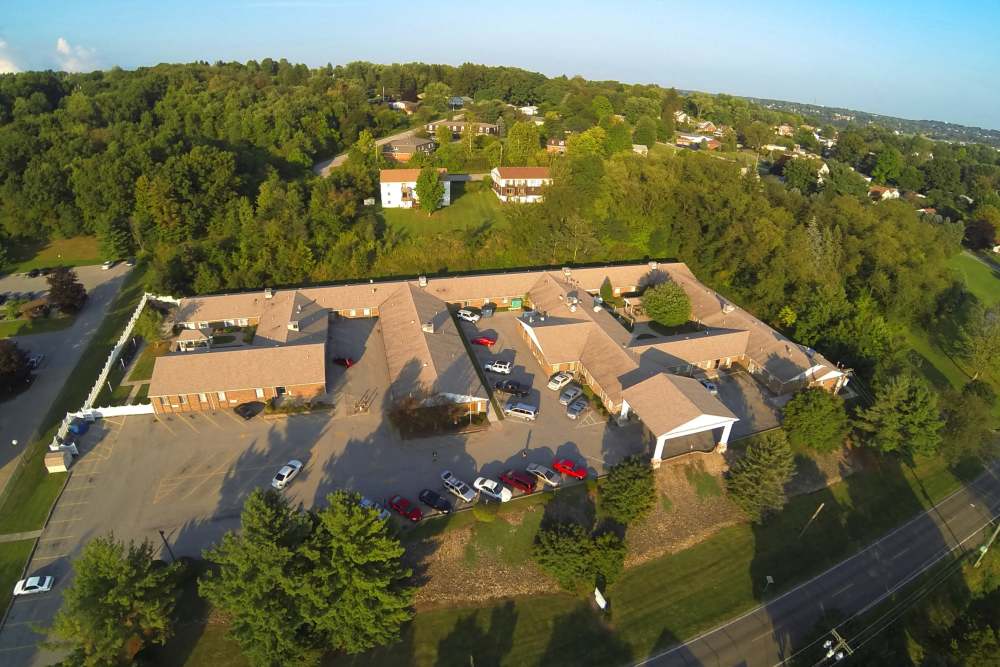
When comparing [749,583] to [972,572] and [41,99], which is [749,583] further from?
[41,99]

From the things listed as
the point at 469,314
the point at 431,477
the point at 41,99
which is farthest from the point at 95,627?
the point at 41,99

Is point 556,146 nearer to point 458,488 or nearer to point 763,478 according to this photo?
point 763,478

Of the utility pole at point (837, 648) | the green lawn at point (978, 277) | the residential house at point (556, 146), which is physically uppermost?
the residential house at point (556, 146)

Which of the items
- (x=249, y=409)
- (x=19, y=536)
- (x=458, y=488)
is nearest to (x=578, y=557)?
(x=458, y=488)

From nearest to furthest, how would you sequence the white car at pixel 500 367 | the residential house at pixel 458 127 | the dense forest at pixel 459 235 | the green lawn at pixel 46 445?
the green lawn at pixel 46 445 → the white car at pixel 500 367 → the dense forest at pixel 459 235 → the residential house at pixel 458 127

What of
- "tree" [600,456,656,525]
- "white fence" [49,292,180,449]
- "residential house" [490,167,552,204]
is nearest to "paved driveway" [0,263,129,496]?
"white fence" [49,292,180,449]

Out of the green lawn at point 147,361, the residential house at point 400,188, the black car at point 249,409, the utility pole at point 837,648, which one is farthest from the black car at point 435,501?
the residential house at point 400,188

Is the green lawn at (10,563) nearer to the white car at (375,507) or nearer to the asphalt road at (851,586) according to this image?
the white car at (375,507)

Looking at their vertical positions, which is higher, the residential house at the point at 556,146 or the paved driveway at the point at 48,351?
→ the residential house at the point at 556,146
